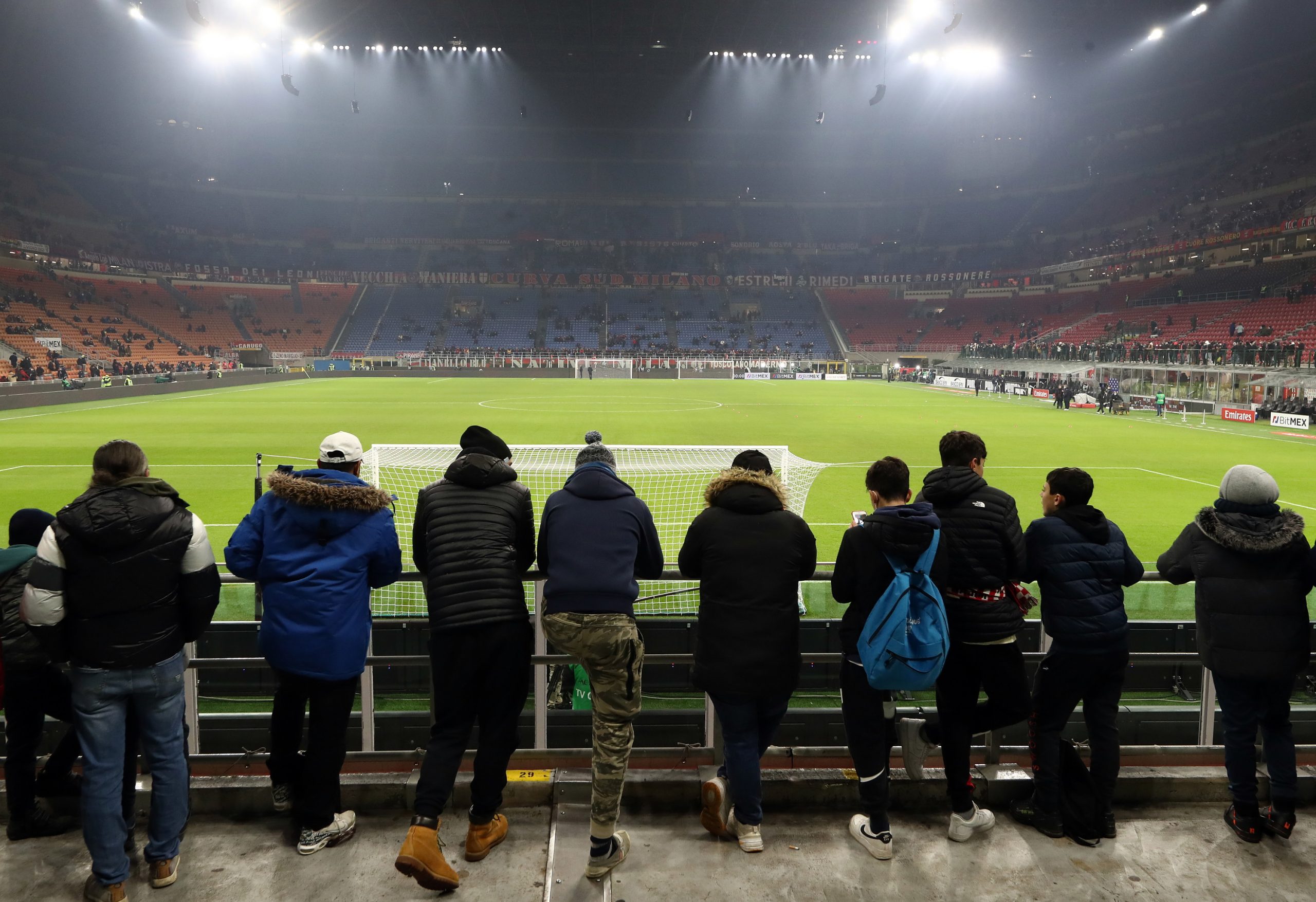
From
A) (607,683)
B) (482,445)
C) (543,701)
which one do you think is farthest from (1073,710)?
(482,445)

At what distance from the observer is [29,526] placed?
11.9ft

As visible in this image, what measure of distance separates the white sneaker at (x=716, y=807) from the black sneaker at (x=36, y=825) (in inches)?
124

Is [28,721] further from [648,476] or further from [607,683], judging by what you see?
[648,476]

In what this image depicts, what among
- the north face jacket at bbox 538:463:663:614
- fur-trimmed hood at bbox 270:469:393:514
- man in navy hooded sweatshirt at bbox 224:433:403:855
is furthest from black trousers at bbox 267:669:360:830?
the north face jacket at bbox 538:463:663:614

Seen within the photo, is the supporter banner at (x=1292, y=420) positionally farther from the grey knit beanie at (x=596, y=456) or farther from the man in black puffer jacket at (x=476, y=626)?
the man in black puffer jacket at (x=476, y=626)

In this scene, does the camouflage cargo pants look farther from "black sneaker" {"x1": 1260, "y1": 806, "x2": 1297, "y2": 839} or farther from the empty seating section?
the empty seating section

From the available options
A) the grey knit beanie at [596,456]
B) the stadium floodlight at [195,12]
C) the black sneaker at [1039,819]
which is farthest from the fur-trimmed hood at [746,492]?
the stadium floodlight at [195,12]

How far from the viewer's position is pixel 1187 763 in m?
4.54

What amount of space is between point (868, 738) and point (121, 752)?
3.43 metres

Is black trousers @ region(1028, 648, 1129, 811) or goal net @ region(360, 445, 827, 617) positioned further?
goal net @ region(360, 445, 827, 617)

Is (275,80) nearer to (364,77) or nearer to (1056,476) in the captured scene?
(364,77)

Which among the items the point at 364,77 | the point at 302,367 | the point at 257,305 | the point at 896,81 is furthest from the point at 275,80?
the point at 896,81

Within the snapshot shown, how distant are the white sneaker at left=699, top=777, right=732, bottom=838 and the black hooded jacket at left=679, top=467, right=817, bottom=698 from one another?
575 mm

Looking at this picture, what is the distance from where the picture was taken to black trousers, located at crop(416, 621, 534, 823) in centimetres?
361
